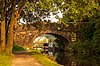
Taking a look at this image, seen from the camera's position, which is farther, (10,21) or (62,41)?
(62,41)

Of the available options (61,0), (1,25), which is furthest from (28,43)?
(61,0)

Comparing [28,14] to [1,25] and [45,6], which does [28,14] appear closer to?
[1,25]

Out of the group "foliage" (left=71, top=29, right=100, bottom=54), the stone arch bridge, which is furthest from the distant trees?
the stone arch bridge

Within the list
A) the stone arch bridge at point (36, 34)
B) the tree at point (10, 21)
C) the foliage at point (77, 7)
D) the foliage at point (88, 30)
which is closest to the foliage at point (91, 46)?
the foliage at point (88, 30)

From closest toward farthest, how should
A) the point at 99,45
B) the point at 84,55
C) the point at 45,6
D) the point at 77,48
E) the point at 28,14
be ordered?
the point at 45,6 < the point at 28,14 < the point at 99,45 < the point at 84,55 < the point at 77,48

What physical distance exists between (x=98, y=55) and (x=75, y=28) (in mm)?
10990

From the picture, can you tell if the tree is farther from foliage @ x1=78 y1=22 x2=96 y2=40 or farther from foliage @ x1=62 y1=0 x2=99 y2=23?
foliage @ x1=78 y1=22 x2=96 y2=40

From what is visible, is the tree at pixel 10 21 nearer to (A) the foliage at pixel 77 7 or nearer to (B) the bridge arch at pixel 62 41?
(A) the foliage at pixel 77 7

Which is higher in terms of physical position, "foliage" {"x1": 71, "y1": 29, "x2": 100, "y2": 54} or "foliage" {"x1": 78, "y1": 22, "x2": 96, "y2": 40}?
"foliage" {"x1": 78, "y1": 22, "x2": 96, "y2": 40}

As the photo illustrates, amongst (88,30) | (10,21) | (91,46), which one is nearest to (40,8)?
(10,21)

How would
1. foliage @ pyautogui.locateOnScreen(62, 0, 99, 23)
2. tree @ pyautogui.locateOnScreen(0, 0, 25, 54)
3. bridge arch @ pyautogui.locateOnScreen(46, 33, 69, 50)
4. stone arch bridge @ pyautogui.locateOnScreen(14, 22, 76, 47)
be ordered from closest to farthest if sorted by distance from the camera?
foliage @ pyautogui.locateOnScreen(62, 0, 99, 23), tree @ pyautogui.locateOnScreen(0, 0, 25, 54), stone arch bridge @ pyautogui.locateOnScreen(14, 22, 76, 47), bridge arch @ pyautogui.locateOnScreen(46, 33, 69, 50)

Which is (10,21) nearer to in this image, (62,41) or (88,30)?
(88,30)

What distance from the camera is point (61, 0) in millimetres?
18000

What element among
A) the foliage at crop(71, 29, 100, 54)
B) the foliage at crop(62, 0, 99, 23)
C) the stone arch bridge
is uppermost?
the foliage at crop(62, 0, 99, 23)
